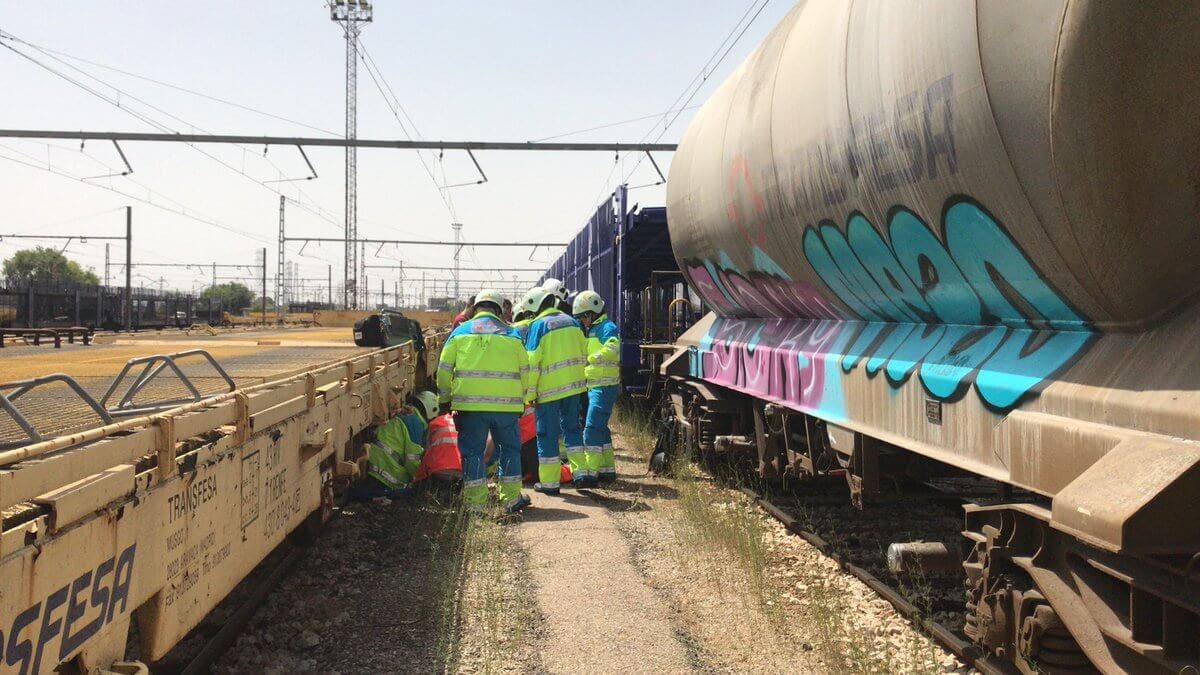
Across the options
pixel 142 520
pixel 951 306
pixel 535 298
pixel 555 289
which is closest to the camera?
pixel 142 520

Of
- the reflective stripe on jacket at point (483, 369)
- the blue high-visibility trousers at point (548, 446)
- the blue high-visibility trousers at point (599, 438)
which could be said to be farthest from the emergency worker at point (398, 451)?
the blue high-visibility trousers at point (599, 438)

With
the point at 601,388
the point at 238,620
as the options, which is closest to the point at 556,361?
the point at 601,388

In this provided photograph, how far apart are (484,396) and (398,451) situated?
1.27 metres

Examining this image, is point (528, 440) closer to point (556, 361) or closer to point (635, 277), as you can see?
point (556, 361)

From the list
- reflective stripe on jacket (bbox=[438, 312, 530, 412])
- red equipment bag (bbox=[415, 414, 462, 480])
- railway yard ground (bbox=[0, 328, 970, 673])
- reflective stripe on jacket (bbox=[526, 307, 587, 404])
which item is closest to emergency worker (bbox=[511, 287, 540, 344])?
reflective stripe on jacket (bbox=[526, 307, 587, 404])

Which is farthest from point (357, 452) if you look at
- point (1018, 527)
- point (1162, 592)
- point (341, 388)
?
point (1162, 592)

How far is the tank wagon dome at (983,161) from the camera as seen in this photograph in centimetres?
306

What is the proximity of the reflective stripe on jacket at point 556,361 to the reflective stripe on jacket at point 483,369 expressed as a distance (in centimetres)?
87

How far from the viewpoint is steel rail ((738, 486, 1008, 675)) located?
450cm

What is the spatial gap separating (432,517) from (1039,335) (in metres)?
5.76

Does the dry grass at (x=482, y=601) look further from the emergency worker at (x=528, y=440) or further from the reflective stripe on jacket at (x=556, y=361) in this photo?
the emergency worker at (x=528, y=440)

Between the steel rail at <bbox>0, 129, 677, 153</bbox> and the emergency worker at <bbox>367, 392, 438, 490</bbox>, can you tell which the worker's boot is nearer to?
the emergency worker at <bbox>367, 392, 438, 490</bbox>

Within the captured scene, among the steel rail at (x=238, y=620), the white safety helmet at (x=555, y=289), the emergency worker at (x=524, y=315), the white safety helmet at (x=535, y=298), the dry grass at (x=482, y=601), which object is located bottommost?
the dry grass at (x=482, y=601)

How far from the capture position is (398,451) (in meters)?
9.09
